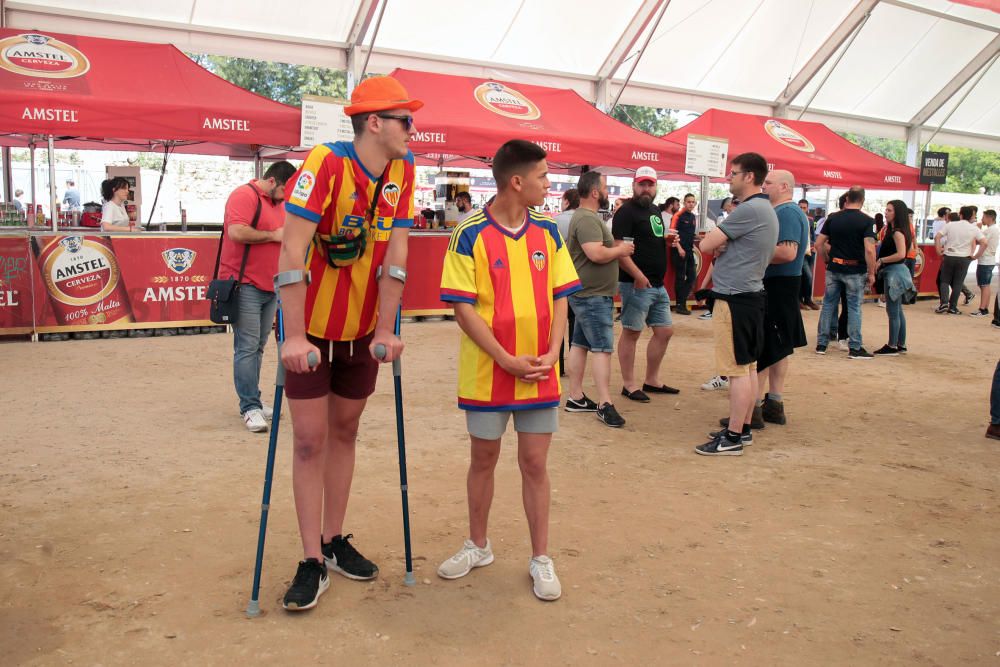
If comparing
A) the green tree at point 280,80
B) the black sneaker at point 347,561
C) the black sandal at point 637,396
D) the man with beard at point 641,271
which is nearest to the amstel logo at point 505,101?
the man with beard at point 641,271

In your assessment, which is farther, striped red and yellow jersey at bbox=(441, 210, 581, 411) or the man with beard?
the man with beard

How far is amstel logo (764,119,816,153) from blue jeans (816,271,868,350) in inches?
284

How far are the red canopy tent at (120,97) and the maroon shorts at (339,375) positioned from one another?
785 cm

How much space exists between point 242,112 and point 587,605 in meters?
9.02

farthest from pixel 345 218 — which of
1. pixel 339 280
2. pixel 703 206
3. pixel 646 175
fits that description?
pixel 703 206

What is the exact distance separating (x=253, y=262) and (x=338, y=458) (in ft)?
8.70

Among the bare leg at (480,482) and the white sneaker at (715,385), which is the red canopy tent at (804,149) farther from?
the bare leg at (480,482)

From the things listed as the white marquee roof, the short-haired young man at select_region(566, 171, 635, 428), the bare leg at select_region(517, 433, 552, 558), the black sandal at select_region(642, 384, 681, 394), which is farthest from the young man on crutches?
the white marquee roof

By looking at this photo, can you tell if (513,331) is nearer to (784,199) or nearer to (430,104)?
(784,199)

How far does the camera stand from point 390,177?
3.15 m

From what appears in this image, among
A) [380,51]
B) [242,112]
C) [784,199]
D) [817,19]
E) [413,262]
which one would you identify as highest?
[817,19]

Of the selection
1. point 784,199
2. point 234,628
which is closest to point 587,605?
point 234,628

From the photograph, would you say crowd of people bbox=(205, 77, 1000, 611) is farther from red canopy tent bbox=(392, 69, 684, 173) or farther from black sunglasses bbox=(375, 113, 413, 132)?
red canopy tent bbox=(392, 69, 684, 173)

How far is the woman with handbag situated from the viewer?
384 inches
